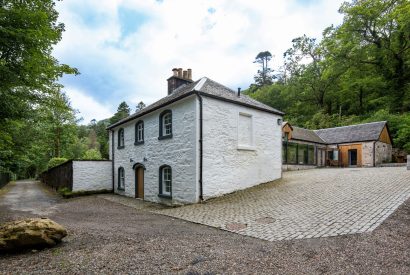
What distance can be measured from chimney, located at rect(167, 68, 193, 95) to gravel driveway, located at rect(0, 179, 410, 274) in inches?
477

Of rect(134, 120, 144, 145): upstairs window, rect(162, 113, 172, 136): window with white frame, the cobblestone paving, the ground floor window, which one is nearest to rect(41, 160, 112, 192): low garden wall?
rect(134, 120, 144, 145): upstairs window

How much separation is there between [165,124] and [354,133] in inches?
900

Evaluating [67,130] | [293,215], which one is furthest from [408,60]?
[67,130]

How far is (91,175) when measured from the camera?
19.2 m

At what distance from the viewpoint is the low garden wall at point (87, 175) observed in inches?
726

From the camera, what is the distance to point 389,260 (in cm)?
490

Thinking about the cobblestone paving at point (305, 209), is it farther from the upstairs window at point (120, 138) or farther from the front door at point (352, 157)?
the front door at point (352, 157)

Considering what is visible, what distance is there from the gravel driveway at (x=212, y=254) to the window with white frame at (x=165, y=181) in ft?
20.4

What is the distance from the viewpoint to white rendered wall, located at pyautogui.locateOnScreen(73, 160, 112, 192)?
18491 millimetres

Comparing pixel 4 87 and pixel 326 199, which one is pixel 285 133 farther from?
pixel 4 87

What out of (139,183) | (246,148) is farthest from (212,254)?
(139,183)

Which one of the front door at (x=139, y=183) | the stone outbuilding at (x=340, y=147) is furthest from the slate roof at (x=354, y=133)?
the front door at (x=139, y=183)

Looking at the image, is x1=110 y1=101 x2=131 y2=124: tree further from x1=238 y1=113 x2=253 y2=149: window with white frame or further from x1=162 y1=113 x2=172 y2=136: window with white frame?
x1=238 y1=113 x2=253 y2=149: window with white frame

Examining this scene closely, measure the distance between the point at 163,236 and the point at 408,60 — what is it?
38364 mm
